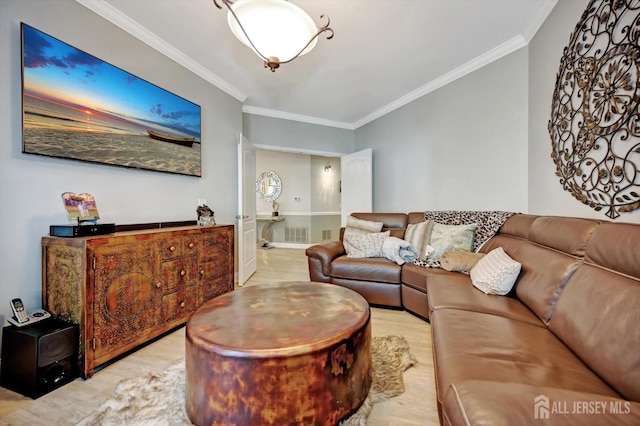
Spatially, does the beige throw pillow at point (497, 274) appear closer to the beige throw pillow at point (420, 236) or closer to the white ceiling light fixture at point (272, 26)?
the beige throw pillow at point (420, 236)

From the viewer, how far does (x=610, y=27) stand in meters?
1.45

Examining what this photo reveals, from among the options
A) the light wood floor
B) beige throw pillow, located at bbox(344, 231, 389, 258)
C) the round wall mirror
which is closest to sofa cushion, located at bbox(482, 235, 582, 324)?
the light wood floor

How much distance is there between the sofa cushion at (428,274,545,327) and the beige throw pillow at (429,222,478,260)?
0.62 meters

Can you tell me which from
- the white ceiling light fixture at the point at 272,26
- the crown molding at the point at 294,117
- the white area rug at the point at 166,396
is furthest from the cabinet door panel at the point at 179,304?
the crown molding at the point at 294,117

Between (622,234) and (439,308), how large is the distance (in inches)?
34.6

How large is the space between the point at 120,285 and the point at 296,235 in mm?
5174

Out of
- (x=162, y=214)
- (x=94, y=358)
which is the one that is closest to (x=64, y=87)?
(x=162, y=214)

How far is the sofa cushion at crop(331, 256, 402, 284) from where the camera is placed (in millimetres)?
2631

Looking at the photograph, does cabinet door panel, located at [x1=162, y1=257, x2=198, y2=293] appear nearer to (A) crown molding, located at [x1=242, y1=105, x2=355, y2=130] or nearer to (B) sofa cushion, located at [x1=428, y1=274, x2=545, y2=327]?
(B) sofa cushion, located at [x1=428, y1=274, x2=545, y2=327]

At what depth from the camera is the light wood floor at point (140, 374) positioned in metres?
1.27

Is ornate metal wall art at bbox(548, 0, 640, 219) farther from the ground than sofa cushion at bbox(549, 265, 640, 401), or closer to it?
farther from the ground

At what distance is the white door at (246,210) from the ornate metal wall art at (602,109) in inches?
131

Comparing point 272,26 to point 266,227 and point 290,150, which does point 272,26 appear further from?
point 266,227

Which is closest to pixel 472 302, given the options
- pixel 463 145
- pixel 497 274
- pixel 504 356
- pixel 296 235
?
pixel 497 274
